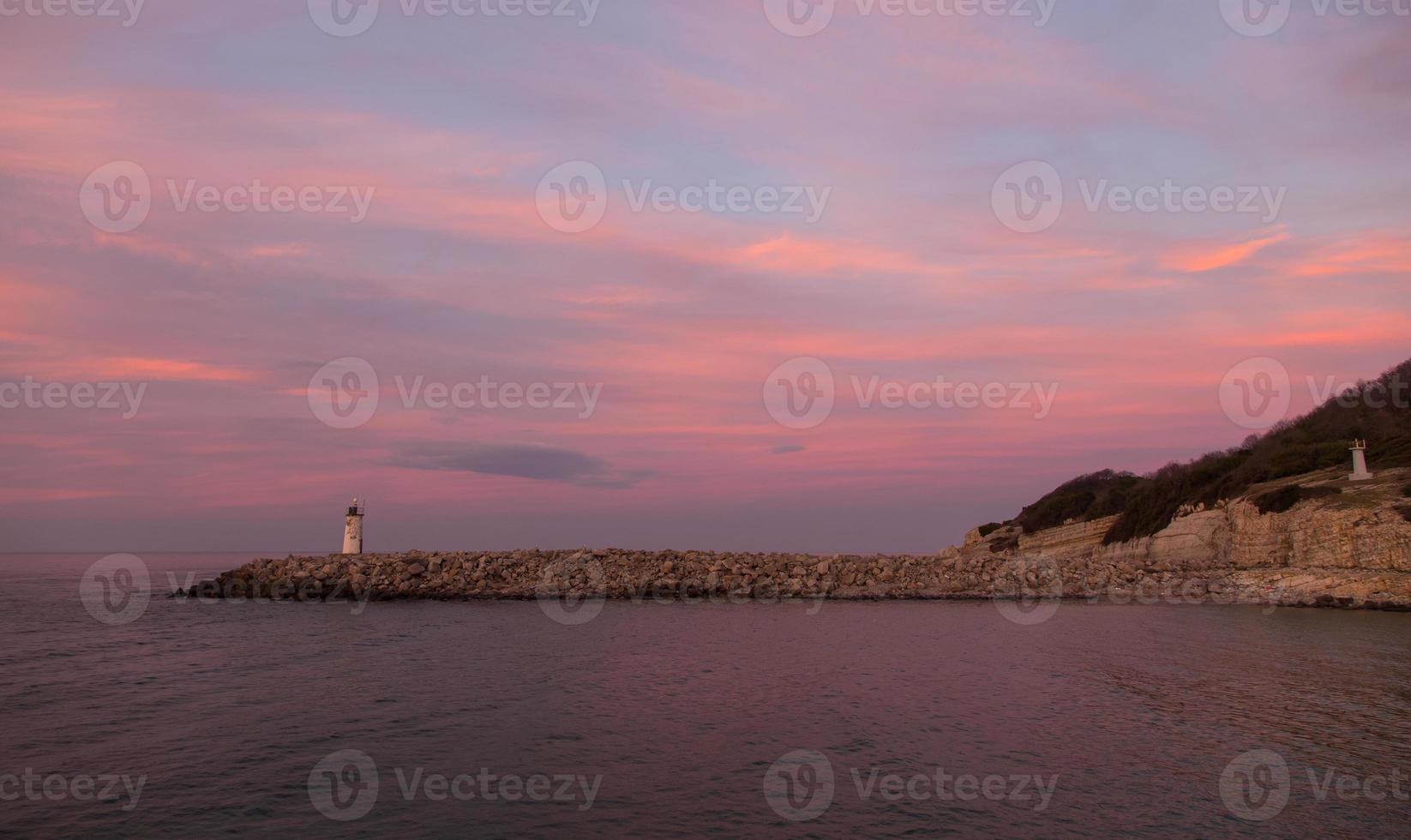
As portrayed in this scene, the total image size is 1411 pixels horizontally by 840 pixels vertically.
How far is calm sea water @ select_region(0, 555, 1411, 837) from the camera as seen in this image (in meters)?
12.0

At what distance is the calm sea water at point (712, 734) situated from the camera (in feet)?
39.3

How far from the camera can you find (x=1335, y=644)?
27.7 m

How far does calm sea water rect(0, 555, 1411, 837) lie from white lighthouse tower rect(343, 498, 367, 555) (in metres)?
28.4

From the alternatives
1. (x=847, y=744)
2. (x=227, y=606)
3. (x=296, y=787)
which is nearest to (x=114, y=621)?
(x=227, y=606)

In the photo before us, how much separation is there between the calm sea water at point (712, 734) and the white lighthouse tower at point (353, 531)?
93.3 feet

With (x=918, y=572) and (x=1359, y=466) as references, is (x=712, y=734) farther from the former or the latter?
(x=1359, y=466)

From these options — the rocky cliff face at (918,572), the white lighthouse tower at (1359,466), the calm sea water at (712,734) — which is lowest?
the calm sea water at (712,734)

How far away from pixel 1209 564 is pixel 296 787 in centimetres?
5457

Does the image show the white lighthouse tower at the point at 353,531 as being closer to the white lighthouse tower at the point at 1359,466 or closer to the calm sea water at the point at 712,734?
the calm sea water at the point at 712,734

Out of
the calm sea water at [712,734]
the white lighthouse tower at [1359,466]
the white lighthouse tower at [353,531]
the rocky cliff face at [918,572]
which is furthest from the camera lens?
A: the white lighthouse tower at [353,531]

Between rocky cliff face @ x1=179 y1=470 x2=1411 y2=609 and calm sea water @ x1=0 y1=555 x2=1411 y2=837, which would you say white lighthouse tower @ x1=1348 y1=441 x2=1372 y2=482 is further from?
calm sea water @ x1=0 y1=555 x2=1411 y2=837

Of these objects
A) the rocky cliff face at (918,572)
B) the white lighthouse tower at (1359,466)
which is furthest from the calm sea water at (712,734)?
the white lighthouse tower at (1359,466)

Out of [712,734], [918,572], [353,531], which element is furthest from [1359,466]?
[353,531]

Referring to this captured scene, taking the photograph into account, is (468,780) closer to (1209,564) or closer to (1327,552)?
(1327,552)
